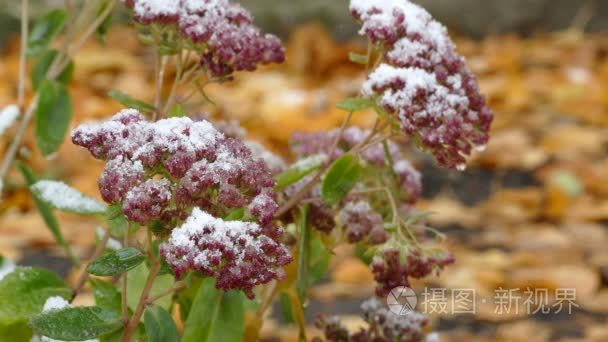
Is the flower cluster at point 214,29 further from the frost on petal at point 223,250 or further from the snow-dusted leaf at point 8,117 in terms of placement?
the snow-dusted leaf at point 8,117

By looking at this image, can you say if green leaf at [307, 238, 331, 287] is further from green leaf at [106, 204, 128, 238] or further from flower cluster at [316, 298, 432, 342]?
green leaf at [106, 204, 128, 238]

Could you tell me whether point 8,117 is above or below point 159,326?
above

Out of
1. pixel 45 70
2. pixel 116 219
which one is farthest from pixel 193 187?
pixel 45 70

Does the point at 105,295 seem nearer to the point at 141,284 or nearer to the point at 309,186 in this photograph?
the point at 141,284

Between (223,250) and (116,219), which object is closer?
(223,250)

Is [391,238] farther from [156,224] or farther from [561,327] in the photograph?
[561,327]

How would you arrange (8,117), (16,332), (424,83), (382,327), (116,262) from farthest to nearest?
(8,117) → (382,327) → (16,332) → (424,83) → (116,262)
